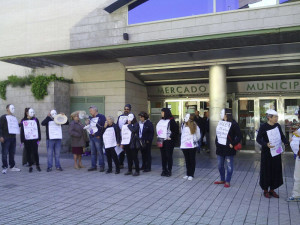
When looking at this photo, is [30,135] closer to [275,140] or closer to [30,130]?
[30,130]

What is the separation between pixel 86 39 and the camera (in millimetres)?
Answer: 12695

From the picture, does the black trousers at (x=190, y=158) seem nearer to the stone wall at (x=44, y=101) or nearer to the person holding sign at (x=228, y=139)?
the person holding sign at (x=228, y=139)

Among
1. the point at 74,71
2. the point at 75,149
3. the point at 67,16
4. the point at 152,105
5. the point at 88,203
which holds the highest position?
the point at 67,16

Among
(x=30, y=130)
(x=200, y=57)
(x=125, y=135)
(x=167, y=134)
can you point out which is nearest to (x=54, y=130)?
(x=30, y=130)

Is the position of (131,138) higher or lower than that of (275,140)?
lower

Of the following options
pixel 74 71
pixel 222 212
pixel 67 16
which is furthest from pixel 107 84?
pixel 222 212

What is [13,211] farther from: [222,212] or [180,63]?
[180,63]

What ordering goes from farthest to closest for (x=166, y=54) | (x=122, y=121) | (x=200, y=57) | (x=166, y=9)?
(x=166, y=9) < (x=166, y=54) < (x=200, y=57) < (x=122, y=121)

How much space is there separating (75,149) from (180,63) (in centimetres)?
534

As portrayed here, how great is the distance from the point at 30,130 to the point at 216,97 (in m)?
6.49

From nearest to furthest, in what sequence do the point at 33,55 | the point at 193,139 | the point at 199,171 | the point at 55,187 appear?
the point at 55,187 → the point at 193,139 → the point at 199,171 → the point at 33,55

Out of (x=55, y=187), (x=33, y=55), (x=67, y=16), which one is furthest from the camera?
(x=67, y=16)

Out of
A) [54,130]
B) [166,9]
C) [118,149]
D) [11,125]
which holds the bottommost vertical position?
[118,149]

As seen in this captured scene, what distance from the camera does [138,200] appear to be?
5.69 metres
